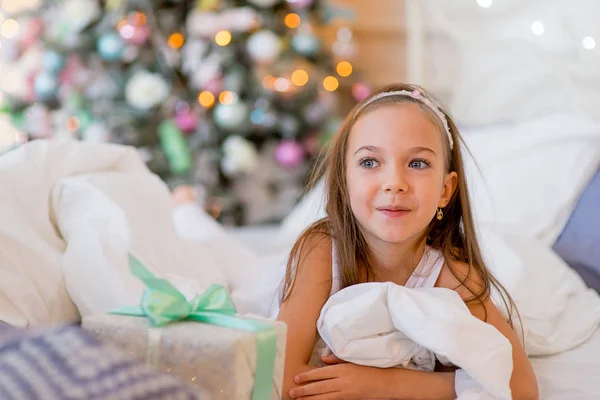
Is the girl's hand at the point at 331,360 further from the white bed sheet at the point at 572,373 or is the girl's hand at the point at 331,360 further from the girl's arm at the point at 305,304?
the white bed sheet at the point at 572,373

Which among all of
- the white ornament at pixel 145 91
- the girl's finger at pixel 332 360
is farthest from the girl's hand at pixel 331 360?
the white ornament at pixel 145 91

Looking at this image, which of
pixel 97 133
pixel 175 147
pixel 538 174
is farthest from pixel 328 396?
pixel 97 133

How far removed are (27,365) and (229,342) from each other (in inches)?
10.1

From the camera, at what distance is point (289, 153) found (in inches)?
134

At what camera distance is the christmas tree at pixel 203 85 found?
11.0 ft

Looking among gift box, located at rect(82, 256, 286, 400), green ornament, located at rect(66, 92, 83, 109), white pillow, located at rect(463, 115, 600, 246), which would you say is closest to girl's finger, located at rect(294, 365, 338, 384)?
gift box, located at rect(82, 256, 286, 400)

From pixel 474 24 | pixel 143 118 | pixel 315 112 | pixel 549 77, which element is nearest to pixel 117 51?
pixel 143 118

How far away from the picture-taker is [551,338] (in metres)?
1.56

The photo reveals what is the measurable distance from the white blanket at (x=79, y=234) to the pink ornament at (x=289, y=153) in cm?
167

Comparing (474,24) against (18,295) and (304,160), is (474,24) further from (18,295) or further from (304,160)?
(18,295)

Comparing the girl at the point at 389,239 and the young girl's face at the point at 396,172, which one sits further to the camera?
the young girl's face at the point at 396,172

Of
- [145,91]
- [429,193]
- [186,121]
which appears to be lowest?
[186,121]

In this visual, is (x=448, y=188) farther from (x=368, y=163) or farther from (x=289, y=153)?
(x=289, y=153)

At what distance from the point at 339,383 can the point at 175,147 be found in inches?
91.9
